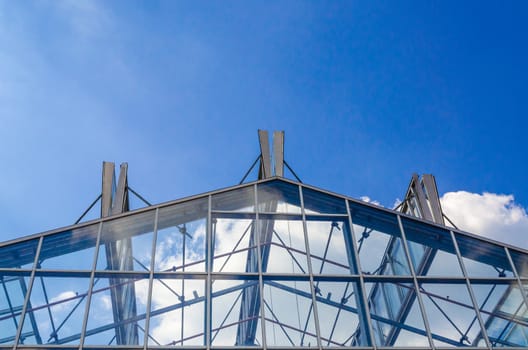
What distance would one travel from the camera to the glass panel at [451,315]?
10180 mm

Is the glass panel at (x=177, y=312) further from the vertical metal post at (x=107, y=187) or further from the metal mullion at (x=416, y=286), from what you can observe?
the metal mullion at (x=416, y=286)

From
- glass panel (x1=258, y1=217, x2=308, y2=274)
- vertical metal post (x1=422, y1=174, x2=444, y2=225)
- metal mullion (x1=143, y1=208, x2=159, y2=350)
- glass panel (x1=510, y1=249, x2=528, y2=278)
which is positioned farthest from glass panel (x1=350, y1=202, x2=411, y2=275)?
metal mullion (x1=143, y1=208, x2=159, y2=350)

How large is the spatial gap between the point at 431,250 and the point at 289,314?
3544mm

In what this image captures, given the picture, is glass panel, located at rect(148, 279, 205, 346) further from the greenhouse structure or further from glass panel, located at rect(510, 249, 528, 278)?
glass panel, located at rect(510, 249, 528, 278)

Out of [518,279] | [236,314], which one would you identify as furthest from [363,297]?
[518,279]

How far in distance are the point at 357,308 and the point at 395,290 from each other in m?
0.91

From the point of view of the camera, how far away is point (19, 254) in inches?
427

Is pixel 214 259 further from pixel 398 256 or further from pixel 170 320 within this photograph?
pixel 398 256

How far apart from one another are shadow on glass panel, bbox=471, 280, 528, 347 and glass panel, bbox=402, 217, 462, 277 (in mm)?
661

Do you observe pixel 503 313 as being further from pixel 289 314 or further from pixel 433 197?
pixel 289 314

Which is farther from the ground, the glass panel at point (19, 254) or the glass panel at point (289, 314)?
the glass panel at point (19, 254)

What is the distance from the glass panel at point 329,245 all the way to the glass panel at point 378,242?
0.29 m

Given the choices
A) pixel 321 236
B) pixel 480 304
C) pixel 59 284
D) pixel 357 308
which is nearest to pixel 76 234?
pixel 59 284

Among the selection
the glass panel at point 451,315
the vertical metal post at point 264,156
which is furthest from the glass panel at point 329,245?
the vertical metal post at point 264,156
